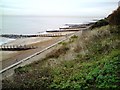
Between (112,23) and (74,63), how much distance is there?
6.39m

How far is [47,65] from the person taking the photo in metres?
12.7

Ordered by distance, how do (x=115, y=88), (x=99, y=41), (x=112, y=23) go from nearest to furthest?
(x=115, y=88)
(x=99, y=41)
(x=112, y=23)

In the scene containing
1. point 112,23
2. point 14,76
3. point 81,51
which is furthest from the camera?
point 112,23

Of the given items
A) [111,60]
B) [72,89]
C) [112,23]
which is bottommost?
[72,89]

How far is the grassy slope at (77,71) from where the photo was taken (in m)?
9.87

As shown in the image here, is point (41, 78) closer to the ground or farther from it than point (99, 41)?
closer to the ground

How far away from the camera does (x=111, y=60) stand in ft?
36.9

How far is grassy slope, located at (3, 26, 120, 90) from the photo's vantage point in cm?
987

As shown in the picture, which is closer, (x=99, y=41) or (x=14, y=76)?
(x=14, y=76)

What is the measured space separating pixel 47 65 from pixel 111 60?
3107 millimetres

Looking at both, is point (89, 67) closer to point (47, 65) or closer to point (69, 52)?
point (47, 65)

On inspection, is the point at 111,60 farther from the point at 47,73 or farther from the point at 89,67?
the point at 47,73

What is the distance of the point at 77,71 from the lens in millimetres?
11180

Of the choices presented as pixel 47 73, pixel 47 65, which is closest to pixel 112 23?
pixel 47 65
